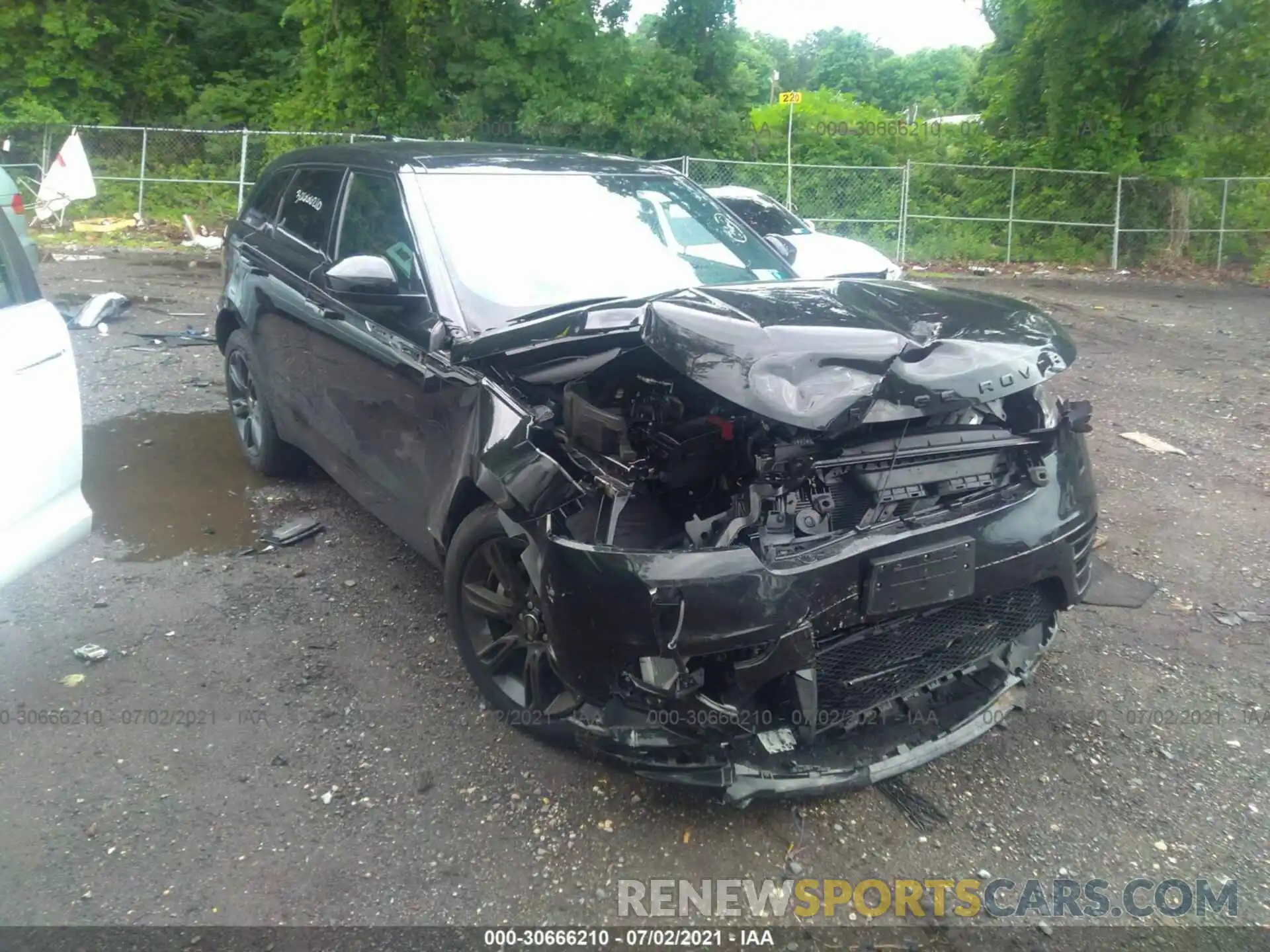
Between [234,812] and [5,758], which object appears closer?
[234,812]

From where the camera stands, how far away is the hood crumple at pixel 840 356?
2.78 meters

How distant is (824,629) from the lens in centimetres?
278

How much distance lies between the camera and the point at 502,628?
11.5 ft

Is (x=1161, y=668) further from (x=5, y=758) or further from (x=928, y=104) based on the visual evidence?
(x=928, y=104)

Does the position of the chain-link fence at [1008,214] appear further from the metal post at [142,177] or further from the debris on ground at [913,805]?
the debris on ground at [913,805]

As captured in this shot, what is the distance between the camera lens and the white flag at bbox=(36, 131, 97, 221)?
16.3m

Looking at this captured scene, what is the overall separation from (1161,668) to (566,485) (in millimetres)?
2613

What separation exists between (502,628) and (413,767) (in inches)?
21.5

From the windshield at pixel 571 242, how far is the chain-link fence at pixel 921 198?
41.3 feet

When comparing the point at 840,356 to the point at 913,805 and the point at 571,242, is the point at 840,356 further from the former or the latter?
the point at 571,242

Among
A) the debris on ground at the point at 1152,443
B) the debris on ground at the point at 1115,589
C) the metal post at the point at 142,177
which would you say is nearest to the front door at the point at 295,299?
the debris on ground at the point at 1115,589

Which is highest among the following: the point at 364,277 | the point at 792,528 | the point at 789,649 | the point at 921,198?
the point at 921,198

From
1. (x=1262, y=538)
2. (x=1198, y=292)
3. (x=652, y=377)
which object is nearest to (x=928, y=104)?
(x=1198, y=292)

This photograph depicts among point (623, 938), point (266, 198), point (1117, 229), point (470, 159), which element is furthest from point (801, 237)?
point (1117, 229)
